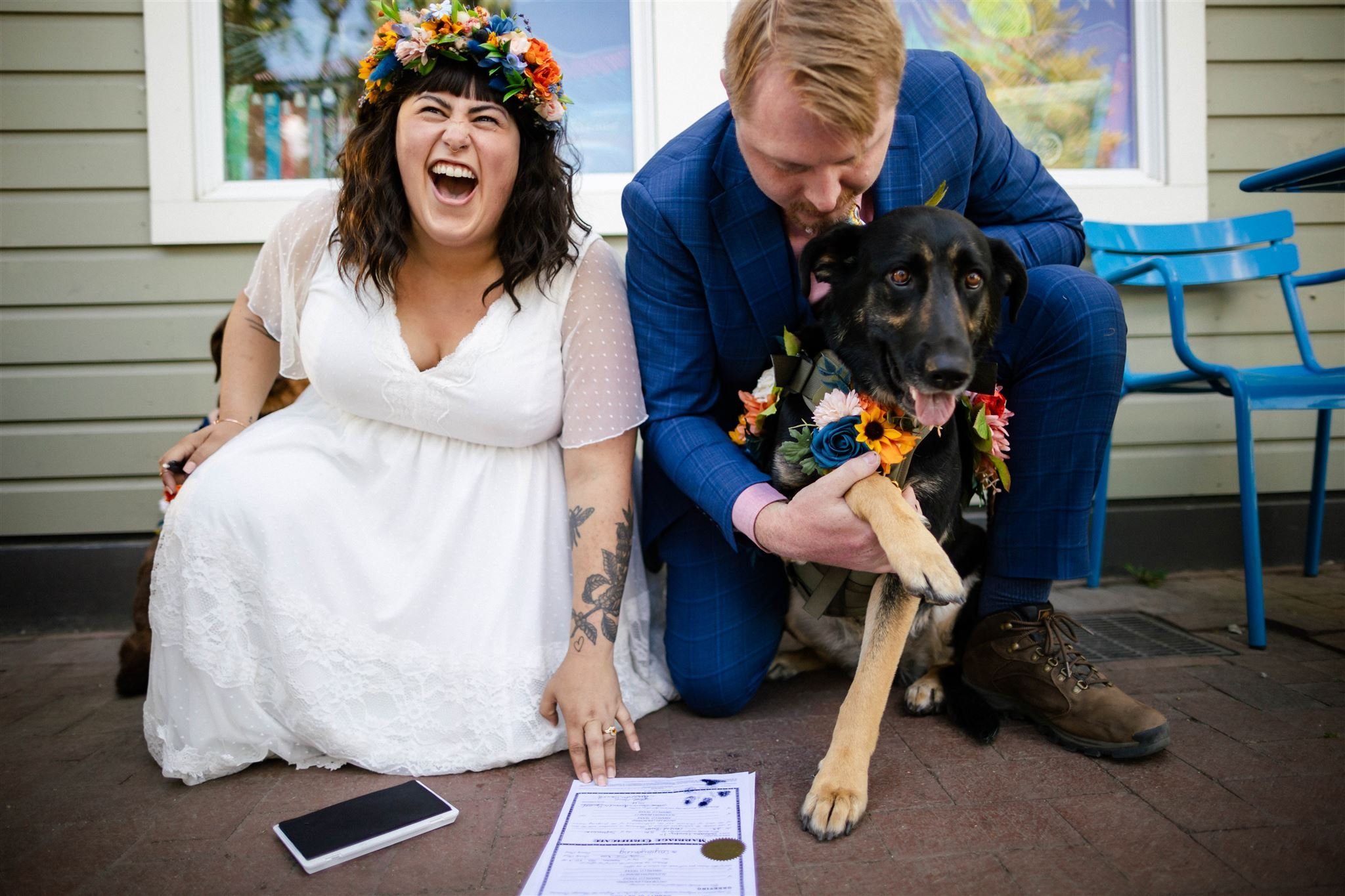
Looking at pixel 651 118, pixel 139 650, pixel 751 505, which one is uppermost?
pixel 651 118

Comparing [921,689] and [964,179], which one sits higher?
[964,179]

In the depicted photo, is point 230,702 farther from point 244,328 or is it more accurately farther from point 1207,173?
point 1207,173

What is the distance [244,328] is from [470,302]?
0.78 metres

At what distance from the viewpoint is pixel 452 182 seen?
7.63 ft

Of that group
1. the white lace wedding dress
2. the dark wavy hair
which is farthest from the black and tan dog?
the dark wavy hair

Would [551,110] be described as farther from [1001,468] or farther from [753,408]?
[1001,468]

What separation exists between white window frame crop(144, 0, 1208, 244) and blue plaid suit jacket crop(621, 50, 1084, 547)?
1.31 m

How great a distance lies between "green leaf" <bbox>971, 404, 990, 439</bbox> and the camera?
2102 mm

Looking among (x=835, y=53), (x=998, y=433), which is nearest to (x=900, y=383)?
(x=998, y=433)

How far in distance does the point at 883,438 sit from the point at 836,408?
14cm

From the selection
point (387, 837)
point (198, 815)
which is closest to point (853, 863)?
point (387, 837)

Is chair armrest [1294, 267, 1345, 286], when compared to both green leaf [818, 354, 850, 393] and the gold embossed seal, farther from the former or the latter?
the gold embossed seal

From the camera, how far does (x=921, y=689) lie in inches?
95.8

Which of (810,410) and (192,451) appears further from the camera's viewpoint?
(192,451)
